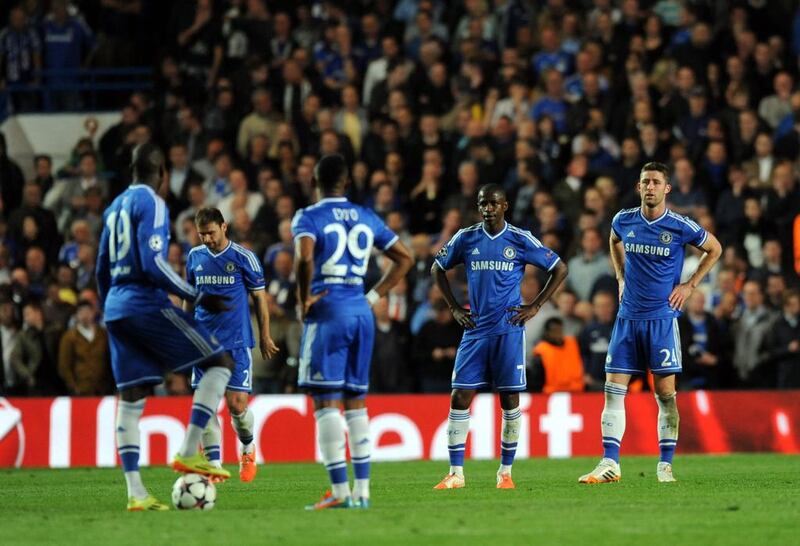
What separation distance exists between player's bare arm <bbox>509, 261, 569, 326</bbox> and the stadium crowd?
13.7 ft

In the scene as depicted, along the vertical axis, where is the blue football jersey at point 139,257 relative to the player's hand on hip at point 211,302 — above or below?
above

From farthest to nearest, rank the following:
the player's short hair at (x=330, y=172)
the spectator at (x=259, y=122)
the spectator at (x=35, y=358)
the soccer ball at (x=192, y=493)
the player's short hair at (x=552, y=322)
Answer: the spectator at (x=259, y=122)
the spectator at (x=35, y=358)
the player's short hair at (x=552, y=322)
the soccer ball at (x=192, y=493)
the player's short hair at (x=330, y=172)

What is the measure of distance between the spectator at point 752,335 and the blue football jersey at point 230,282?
7.32 m

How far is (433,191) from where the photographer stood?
21.2m

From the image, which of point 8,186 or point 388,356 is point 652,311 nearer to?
point 388,356

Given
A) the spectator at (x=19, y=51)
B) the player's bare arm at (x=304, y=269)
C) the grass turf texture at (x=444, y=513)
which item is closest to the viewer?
the grass turf texture at (x=444, y=513)

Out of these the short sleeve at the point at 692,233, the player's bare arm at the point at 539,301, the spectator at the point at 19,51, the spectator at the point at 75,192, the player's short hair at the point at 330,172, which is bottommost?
the player's bare arm at the point at 539,301

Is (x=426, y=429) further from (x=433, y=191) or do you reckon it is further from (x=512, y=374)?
(x=512, y=374)

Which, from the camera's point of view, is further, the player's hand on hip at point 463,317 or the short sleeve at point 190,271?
the short sleeve at point 190,271

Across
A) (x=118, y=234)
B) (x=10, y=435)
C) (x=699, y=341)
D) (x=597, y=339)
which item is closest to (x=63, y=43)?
(x=10, y=435)

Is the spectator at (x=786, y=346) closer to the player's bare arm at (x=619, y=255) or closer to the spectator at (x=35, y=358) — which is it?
the player's bare arm at (x=619, y=255)

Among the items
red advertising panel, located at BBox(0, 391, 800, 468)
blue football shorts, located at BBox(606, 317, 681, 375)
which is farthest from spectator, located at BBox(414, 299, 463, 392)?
blue football shorts, located at BBox(606, 317, 681, 375)

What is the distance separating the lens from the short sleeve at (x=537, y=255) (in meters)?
12.7

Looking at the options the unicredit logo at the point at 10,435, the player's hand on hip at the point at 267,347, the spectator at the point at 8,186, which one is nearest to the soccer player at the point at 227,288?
the player's hand on hip at the point at 267,347
